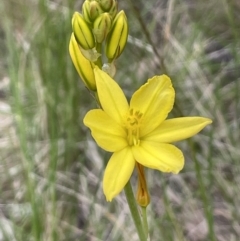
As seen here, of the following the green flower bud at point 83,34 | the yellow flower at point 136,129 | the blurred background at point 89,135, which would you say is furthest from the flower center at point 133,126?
the blurred background at point 89,135

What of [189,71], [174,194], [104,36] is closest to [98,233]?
[174,194]

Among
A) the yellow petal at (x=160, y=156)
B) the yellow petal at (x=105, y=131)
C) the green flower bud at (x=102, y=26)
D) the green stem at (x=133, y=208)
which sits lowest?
the green stem at (x=133, y=208)

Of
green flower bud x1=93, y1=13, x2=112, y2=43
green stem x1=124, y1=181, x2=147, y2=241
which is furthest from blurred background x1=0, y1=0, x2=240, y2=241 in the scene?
green flower bud x1=93, y1=13, x2=112, y2=43

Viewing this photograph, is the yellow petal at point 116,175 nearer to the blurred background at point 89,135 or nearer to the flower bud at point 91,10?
the flower bud at point 91,10

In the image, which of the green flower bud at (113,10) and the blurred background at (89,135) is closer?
the green flower bud at (113,10)

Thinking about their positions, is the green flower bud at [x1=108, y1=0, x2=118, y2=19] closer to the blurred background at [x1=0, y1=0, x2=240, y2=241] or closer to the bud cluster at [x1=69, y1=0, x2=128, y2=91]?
the bud cluster at [x1=69, y1=0, x2=128, y2=91]
